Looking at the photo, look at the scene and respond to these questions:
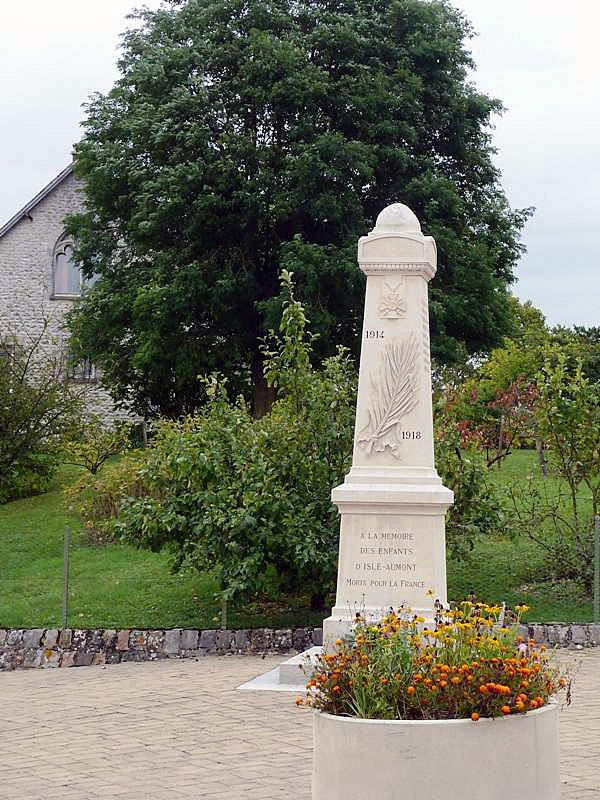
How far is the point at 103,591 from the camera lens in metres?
17.0

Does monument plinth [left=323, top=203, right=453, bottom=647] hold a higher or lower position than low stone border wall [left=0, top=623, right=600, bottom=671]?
higher

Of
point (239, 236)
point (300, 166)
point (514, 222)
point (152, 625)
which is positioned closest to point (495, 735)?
point (152, 625)

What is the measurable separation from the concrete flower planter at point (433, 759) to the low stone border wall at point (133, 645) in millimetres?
8063

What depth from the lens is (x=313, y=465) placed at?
1498 cm

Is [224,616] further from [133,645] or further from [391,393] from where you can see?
[391,393]

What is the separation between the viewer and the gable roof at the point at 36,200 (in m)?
40.2

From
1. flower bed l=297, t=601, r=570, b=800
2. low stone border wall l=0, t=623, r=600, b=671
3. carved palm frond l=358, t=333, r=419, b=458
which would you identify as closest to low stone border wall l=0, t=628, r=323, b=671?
low stone border wall l=0, t=623, r=600, b=671

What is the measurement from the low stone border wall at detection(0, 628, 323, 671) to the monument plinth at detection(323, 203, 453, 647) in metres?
2.58

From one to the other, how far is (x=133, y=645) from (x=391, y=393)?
467cm

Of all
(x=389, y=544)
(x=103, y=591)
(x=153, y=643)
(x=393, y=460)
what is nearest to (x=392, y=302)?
(x=393, y=460)

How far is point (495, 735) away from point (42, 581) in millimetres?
13235

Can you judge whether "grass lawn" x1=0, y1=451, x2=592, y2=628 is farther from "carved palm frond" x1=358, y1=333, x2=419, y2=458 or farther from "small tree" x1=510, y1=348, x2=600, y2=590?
"carved palm frond" x1=358, y1=333, x2=419, y2=458

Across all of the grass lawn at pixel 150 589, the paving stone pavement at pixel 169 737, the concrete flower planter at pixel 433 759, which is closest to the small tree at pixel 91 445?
the grass lawn at pixel 150 589

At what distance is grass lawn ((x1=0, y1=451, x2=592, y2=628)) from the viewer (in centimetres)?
1531
